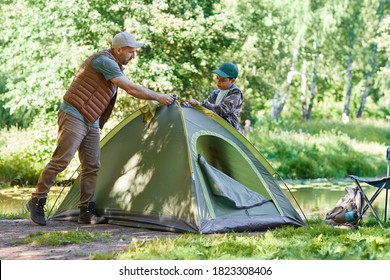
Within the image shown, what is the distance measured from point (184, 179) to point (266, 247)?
138 centimetres

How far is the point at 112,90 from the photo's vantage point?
6.95 metres

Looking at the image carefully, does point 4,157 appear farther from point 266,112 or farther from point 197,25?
point 266,112

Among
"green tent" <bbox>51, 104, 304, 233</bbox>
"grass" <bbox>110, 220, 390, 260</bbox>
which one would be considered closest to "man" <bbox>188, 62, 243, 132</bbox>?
"green tent" <bbox>51, 104, 304, 233</bbox>

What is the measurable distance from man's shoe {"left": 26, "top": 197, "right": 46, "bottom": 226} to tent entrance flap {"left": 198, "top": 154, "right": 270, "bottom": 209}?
4.60 ft

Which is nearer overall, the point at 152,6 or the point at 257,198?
the point at 257,198

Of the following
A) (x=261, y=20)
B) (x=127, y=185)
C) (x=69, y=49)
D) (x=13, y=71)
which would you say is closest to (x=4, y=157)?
(x=69, y=49)

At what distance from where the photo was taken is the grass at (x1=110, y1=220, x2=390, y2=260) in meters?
5.18

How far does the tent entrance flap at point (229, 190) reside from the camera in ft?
22.2

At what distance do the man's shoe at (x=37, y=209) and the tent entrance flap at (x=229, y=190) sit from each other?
1.40 m

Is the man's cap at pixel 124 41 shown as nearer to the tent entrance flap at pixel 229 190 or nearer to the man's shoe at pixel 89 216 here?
the tent entrance flap at pixel 229 190

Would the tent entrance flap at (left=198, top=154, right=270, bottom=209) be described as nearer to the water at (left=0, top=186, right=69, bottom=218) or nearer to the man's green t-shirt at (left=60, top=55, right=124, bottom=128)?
the man's green t-shirt at (left=60, top=55, right=124, bottom=128)

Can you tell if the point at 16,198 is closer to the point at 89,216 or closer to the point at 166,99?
the point at 89,216
